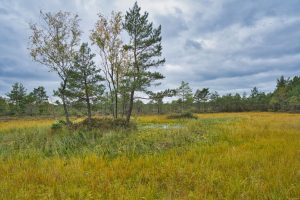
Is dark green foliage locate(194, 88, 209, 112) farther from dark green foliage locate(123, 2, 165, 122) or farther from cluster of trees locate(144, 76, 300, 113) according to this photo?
dark green foliage locate(123, 2, 165, 122)

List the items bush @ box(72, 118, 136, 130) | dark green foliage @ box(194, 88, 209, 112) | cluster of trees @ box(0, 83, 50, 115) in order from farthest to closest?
dark green foliage @ box(194, 88, 209, 112) → cluster of trees @ box(0, 83, 50, 115) → bush @ box(72, 118, 136, 130)

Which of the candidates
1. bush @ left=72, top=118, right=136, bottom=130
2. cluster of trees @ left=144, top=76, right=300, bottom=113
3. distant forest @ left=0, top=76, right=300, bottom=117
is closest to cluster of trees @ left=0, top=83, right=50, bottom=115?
distant forest @ left=0, top=76, right=300, bottom=117

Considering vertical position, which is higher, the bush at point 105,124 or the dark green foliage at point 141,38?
the dark green foliage at point 141,38

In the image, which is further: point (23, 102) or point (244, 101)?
point (244, 101)

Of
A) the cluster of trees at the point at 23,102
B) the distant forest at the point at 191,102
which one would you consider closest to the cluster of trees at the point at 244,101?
the distant forest at the point at 191,102

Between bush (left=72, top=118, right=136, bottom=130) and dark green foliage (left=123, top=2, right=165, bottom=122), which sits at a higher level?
dark green foliage (left=123, top=2, right=165, bottom=122)

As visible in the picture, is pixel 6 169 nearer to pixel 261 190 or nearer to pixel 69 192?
pixel 69 192

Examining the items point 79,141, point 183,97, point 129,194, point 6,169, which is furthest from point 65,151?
point 183,97

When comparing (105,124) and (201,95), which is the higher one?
(201,95)

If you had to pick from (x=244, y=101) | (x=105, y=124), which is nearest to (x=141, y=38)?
(x=105, y=124)

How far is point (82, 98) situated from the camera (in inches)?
720

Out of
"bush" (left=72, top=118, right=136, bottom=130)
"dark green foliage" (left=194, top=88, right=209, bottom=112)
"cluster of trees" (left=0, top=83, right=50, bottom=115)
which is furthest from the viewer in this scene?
"dark green foliage" (left=194, top=88, right=209, bottom=112)

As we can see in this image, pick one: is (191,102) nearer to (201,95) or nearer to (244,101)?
(201,95)

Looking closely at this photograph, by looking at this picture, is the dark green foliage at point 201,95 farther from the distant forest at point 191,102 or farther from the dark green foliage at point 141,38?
the dark green foliage at point 141,38
